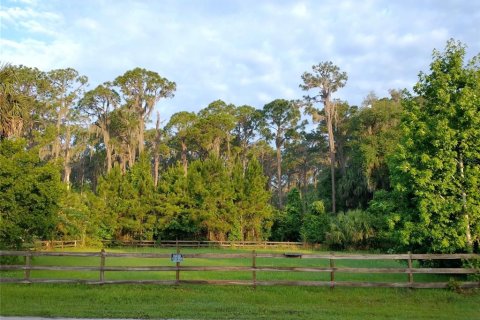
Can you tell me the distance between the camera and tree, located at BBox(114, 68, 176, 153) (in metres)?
56.2

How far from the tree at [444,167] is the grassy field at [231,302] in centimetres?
215

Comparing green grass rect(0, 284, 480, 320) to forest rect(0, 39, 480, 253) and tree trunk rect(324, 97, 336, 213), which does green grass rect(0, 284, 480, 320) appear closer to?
forest rect(0, 39, 480, 253)

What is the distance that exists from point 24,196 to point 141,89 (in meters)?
41.1

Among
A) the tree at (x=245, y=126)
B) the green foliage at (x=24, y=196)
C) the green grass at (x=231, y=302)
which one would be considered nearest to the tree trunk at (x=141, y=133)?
the tree at (x=245, y=126)

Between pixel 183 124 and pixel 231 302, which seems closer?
pixel 231 302

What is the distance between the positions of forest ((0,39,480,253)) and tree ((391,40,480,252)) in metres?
0.05

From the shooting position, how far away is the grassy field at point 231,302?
998cm

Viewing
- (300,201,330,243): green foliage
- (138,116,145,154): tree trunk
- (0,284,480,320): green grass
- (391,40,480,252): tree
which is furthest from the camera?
(138,116,145,154): tree trunk

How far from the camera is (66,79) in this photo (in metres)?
54.5

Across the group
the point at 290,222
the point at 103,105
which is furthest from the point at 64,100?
the point at 290,222

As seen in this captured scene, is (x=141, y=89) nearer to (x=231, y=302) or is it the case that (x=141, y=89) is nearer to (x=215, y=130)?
(x=215, y=130)

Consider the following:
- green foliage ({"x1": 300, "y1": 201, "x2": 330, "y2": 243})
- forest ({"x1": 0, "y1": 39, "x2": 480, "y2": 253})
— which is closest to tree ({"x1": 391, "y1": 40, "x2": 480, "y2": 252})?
forest ({"x1": 0, "y1": 39, "x2": 480, "y2": 253})

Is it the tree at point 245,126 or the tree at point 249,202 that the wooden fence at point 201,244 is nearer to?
the tree at point 249,202

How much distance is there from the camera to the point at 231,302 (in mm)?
11648
